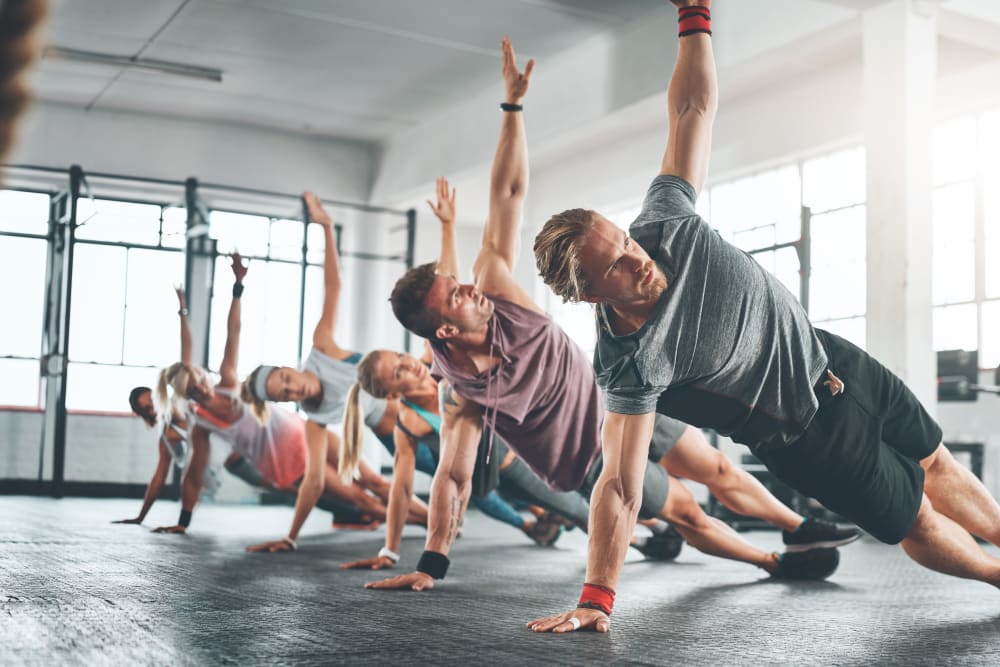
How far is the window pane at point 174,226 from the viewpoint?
9.88m

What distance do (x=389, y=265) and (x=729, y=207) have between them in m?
3.71

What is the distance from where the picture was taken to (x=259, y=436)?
211 inches

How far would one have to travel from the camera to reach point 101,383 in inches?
384

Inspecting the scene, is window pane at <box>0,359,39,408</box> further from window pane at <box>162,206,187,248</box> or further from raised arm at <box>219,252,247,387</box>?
raised arm at <box>219,252,247,387</box>

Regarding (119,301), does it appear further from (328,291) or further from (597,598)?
(597,598)

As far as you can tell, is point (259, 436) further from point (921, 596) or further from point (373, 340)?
point (373, 340)

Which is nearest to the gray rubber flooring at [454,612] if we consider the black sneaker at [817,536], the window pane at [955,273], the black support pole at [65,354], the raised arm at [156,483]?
the black sneaker at [817,536]

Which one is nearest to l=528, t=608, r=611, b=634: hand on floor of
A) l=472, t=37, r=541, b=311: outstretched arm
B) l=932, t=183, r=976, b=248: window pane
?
l=472, t=37, r=541, b=311: outstretched arm

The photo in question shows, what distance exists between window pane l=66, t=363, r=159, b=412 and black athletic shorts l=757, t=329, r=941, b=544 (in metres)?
A: 8.30

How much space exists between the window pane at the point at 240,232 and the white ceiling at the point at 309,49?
3.09ft

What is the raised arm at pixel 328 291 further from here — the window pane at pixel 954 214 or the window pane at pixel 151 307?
the window pane at pixel 151 307

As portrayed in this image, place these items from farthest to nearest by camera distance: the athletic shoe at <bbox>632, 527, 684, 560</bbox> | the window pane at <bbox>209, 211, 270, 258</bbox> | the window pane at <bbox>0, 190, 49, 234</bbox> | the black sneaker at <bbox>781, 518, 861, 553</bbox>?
1. the window pane at <bbox>209, 211, 270, 258</bbox>
2. the window pane at <bbox>0, 190, 49, 234</bbox>
3. the athletic shoe at <bbox>632, 527, 684, 560</bbox>
4. the black sneaker at <bbox>781, 518, 861, 553</bbox>

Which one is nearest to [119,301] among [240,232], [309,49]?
[240,232]

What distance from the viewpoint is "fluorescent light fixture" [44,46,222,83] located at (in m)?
8.17
